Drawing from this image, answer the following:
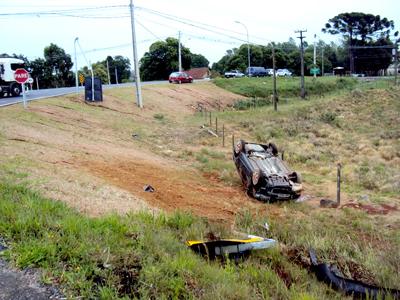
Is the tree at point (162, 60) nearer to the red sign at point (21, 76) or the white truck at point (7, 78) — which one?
the white truck at point (7, 78)

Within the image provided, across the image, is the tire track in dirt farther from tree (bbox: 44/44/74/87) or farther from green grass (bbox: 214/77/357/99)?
tree (bbox: 44/44/74/87)

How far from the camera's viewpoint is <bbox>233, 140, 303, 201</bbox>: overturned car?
12.0 meters

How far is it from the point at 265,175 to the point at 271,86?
48.1 meters

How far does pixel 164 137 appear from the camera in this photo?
22766 mm

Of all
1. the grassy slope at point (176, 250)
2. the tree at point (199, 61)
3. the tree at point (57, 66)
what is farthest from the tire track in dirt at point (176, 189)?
the tree at point (199, 61)

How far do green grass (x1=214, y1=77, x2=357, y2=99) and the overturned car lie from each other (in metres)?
41.1

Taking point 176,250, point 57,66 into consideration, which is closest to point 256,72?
point 57,66

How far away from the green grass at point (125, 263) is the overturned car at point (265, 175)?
5989 millimetres

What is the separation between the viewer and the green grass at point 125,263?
4.33m

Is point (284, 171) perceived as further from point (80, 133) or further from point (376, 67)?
point (376, 67)

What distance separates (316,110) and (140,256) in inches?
1320

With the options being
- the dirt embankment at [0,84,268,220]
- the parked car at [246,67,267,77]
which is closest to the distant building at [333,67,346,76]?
the parked car at [246,67,267,77]

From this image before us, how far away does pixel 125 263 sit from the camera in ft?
15.4

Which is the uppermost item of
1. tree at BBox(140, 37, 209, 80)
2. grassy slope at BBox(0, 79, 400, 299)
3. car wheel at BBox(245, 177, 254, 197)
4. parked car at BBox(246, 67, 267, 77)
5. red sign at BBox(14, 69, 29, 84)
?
tree at BBox(140, 37, 209, 80)
